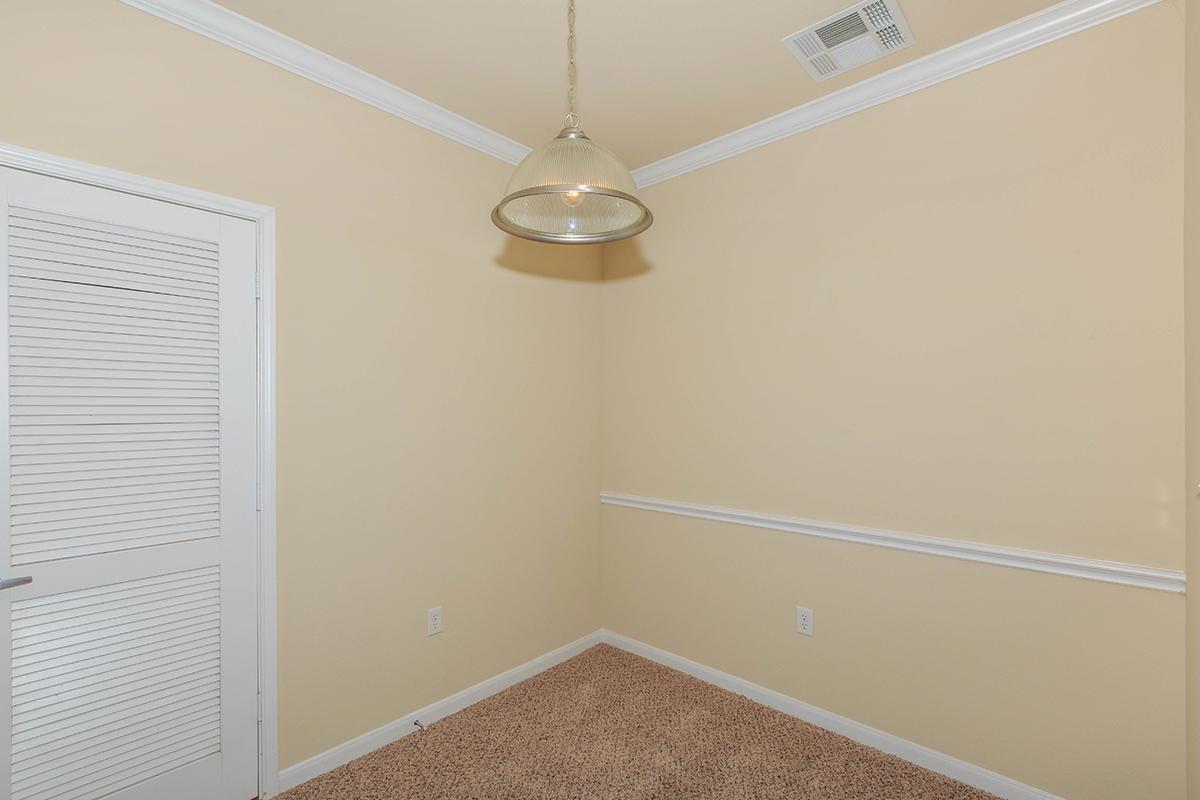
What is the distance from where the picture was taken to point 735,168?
2.83m

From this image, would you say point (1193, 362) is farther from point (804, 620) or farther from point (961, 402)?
point (804, 620)

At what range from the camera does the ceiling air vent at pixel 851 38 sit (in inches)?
76.6

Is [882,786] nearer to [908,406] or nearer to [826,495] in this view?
[826,495]

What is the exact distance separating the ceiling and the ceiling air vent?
4 cm

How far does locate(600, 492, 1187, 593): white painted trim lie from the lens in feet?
5.87

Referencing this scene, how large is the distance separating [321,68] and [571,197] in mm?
1381

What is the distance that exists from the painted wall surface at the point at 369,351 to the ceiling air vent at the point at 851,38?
4.98 ft

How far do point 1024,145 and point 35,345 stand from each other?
3277 mm

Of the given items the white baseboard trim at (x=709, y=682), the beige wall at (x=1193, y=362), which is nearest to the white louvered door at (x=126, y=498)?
the white baseboard trim at (x=709, y=682)

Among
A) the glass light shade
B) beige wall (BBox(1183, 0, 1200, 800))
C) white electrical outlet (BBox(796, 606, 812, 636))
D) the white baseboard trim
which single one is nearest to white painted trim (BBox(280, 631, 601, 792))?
the white baseboard trim

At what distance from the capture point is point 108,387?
1.76 metres

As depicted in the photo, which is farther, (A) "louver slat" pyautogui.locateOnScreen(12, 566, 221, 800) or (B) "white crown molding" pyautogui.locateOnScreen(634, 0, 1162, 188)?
(B) "white crown molding" pyautogui.locateOnScreen(634, 0, 1162, 188)

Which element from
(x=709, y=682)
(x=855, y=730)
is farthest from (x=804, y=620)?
(x=709, y=682)

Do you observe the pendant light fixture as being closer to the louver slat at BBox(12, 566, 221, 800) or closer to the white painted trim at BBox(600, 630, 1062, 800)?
the louver slat at BBox(12, 566, 221, 800)
